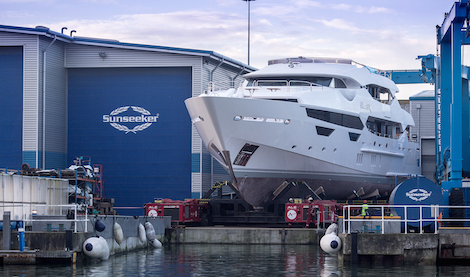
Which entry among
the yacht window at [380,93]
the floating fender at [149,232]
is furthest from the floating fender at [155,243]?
the yacht window at [380,93]

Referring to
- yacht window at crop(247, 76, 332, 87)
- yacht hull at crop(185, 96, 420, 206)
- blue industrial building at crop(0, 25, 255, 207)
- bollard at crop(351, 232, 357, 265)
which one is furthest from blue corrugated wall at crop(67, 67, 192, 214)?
bollard at crop(351, 232, 357, 265)

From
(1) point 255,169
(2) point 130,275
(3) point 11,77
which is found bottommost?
(2) point 130,275

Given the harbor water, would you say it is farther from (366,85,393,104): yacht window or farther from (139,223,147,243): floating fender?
(366,85,393,104): yacht window

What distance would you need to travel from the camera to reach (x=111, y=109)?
33688mm

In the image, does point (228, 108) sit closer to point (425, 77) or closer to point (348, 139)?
point (348, 139)

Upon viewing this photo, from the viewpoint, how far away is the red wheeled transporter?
22.2 metres

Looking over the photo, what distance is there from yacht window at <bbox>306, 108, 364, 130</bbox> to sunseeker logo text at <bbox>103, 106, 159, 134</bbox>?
36.0 ft

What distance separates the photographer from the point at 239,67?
3734 centimetres

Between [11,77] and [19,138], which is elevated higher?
[11,77]

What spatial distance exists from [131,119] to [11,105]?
581cm

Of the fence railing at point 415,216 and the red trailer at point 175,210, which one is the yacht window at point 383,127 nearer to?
the red trailer at point 175,210

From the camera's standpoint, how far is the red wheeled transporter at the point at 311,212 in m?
22.2

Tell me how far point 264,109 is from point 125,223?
7.04 metres

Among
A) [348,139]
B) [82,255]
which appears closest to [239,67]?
[348,139]
